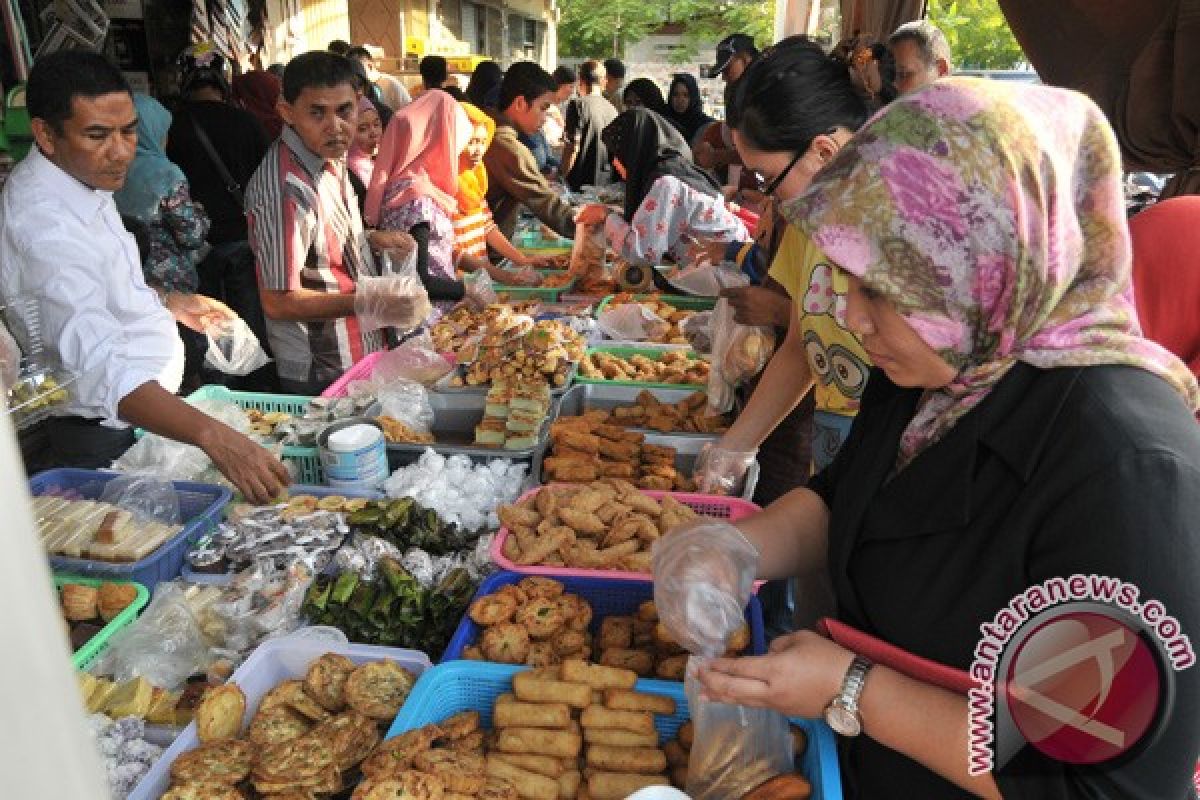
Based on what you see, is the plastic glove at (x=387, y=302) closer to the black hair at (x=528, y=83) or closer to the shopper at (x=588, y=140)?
the black hair at (x=528, y=83)

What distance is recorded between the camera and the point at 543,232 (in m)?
8.06

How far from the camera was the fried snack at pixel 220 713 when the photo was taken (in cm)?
171

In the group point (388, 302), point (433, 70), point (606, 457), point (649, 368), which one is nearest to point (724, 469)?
point (606, 457)

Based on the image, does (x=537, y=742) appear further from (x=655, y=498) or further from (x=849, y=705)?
(x=655, y=498)

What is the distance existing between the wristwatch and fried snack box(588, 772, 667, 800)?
19.5 inches

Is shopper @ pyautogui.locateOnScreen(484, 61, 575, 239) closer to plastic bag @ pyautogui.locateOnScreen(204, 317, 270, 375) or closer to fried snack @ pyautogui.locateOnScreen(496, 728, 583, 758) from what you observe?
plastic bag @ pyautogui.locateOnScreen(204, 317, 270, 375)

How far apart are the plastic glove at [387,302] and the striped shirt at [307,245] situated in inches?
7.4

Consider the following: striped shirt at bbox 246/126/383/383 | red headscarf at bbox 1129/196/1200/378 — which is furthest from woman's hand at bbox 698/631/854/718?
striped shirt at bbox 246/126/383/383

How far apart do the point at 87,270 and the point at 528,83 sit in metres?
4.26

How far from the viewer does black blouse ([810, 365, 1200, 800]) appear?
1.03 meters

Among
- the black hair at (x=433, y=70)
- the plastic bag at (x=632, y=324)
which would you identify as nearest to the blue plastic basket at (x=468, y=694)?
the plastic bag at (x=632, y=324)

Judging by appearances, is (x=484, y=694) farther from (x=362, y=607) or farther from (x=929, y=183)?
(x=929, y=183)

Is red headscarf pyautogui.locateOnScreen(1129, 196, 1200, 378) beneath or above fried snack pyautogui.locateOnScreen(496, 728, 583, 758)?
above

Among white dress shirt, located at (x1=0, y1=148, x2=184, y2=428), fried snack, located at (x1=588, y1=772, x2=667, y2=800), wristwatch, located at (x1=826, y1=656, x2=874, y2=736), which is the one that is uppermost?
white dress shirt, located at (x1=0, y1=148, x2=184, y2=428)
